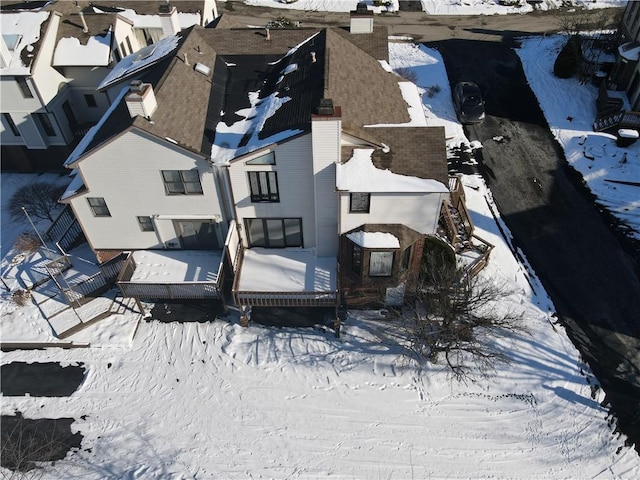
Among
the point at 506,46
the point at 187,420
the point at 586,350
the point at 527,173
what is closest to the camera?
the point at 187,420

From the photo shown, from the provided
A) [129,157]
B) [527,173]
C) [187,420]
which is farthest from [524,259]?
[129,157]

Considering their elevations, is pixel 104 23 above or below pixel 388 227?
above

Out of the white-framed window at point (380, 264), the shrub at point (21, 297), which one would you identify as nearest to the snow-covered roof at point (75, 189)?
the shrub at point (21, 297)

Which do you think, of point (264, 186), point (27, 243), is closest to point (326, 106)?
point (264, 186)

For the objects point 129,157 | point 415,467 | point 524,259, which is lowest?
point 415,467

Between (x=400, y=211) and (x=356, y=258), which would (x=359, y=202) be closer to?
(x=400, y=211)

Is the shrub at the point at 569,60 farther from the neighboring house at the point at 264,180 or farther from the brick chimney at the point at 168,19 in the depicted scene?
the brick chimney at the point at 168,19

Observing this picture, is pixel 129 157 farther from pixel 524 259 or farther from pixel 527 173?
pixel 527 173
